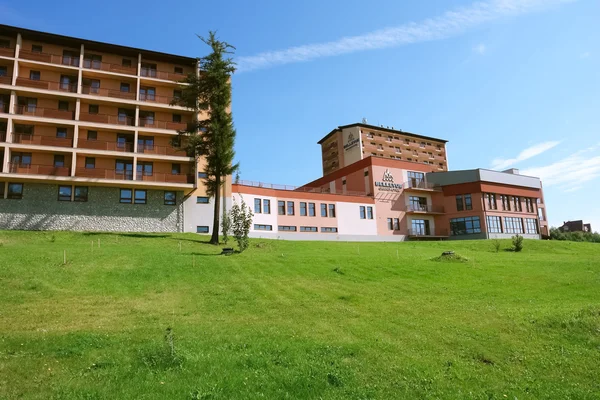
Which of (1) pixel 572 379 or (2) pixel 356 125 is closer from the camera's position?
(1) pixel 572 379

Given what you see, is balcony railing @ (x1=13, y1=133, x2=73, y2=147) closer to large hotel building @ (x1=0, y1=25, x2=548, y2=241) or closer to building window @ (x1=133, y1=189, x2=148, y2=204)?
large hotel building @ (x1=0, y1=25, x2=548, y2=241)

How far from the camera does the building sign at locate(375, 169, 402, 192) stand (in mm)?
66125

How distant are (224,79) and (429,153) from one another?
80.1 metres

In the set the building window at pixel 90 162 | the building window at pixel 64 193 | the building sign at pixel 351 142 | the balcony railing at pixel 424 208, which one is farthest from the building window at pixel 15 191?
the building sign at pixel 351 142

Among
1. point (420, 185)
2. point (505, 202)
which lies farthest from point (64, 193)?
point (505, 202)

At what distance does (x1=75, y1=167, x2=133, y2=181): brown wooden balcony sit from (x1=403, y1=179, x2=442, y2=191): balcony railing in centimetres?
4315

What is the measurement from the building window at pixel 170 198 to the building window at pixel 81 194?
838 centimetres

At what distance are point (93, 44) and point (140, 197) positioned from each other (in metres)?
19.0

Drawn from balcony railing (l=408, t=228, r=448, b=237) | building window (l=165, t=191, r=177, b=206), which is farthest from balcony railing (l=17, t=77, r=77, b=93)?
balcony railing (l=408, t=228, r=448, b=237)

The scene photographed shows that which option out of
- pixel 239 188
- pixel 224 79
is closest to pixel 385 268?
pixel 224 79

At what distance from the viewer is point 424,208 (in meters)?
69.1

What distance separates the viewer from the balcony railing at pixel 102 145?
45.2 m

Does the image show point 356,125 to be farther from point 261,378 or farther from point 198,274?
point 261,378

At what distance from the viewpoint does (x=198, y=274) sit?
21656 mm
